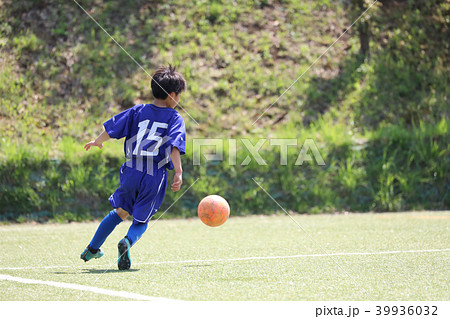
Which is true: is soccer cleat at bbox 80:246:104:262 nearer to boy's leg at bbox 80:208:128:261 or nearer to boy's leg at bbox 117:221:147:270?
boy's leg at bbox 80:208:128:261

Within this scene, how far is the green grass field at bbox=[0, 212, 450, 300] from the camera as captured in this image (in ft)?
14.5

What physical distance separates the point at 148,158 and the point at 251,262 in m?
1.36

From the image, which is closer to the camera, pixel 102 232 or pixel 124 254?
pixel 124 254

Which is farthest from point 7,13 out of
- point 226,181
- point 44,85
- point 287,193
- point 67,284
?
point 67,284

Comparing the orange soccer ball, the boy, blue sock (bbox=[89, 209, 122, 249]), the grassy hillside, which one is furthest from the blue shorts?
the grassy hillside

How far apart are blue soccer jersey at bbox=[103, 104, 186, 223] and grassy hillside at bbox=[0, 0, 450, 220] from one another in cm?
559

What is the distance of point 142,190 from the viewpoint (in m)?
5.72

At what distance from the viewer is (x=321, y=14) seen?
51.9ft

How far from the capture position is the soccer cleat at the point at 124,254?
5.46 meters

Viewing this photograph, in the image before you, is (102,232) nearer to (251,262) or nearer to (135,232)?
(135,232)

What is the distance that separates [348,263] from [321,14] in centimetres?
1113
